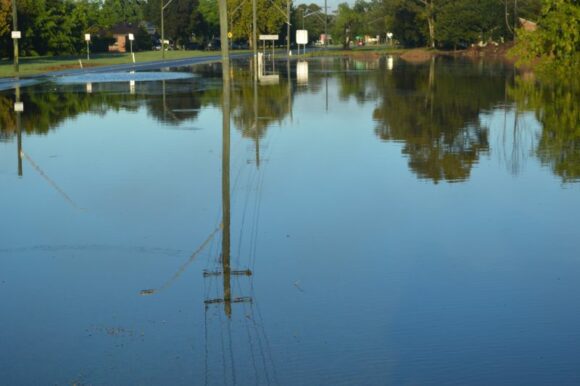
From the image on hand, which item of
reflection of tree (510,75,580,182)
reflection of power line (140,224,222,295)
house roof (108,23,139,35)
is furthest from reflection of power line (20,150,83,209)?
house roof (108,23,139,35)

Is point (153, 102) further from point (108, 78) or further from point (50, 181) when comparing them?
point (108, 78)

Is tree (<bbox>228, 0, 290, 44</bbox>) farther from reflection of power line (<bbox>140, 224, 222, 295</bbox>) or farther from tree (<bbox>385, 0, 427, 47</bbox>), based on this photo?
reflection of power line (<bbox>140, 224, 222, 295</bbox>)

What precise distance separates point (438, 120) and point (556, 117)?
3958 mm

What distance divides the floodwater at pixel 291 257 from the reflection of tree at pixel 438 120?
0.52ft

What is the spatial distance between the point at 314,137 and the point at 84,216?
12059 mm

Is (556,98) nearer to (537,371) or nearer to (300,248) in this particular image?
(300,248)

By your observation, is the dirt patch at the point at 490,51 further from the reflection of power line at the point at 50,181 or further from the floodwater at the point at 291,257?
the reflection of power line at the point at 50,181

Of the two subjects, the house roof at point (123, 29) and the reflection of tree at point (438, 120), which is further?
the house roof at point (123, 29)

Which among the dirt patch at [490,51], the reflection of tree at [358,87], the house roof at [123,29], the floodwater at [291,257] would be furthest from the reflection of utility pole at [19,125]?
the house roof at [123,29]

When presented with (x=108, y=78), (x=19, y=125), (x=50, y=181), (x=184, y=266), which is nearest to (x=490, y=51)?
(x=108, y=78)

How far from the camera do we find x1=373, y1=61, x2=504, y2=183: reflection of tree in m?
21.0

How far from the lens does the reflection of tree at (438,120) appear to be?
2100 cm

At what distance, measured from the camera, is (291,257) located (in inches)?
494

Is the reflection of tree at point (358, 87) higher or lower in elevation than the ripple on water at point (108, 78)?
lower
